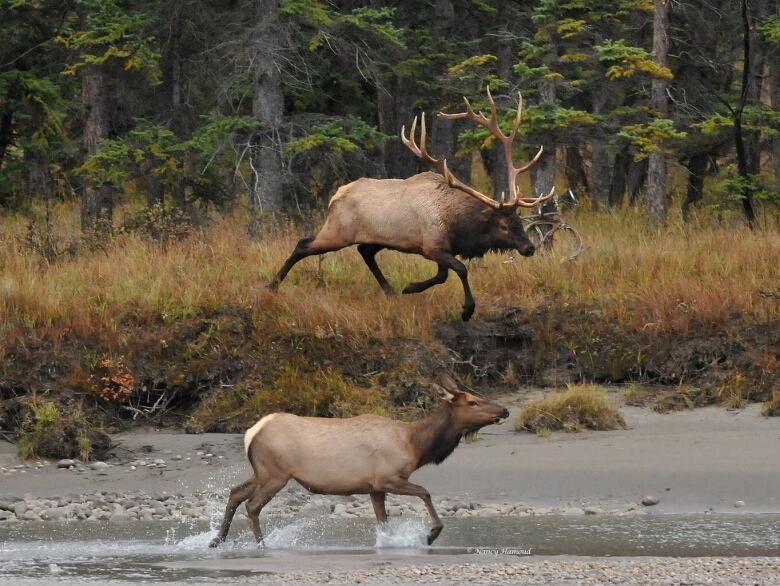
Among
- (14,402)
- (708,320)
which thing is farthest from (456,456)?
(14,402)

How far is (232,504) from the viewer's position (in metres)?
10.5

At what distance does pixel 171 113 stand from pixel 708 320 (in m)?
11.5

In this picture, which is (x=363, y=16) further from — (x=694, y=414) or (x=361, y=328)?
(x=694, y=414)

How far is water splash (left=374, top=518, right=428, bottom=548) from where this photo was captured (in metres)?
10.3

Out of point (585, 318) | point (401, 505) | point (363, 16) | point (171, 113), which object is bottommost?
point (401, 505)

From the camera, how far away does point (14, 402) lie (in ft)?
44.3

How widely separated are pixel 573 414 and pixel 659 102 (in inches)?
293

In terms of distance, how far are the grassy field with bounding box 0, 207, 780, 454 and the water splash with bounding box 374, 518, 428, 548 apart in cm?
285

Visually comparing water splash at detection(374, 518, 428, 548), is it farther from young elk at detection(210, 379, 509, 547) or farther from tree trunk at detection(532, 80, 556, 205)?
tree trunk at detection(532, 80, 556, 205)

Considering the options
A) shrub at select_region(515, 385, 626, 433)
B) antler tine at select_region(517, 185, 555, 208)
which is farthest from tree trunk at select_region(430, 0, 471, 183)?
shrub at select_region(515, 385, 626, 433)

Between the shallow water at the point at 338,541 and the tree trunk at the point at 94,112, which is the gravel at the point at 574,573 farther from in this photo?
the tree trunk at the point at 94,112

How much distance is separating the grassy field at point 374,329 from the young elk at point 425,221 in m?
0.47

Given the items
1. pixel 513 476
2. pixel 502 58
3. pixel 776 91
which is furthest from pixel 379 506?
pixel 776 91

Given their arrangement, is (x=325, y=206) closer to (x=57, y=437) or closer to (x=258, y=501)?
(x=57, y=437)
